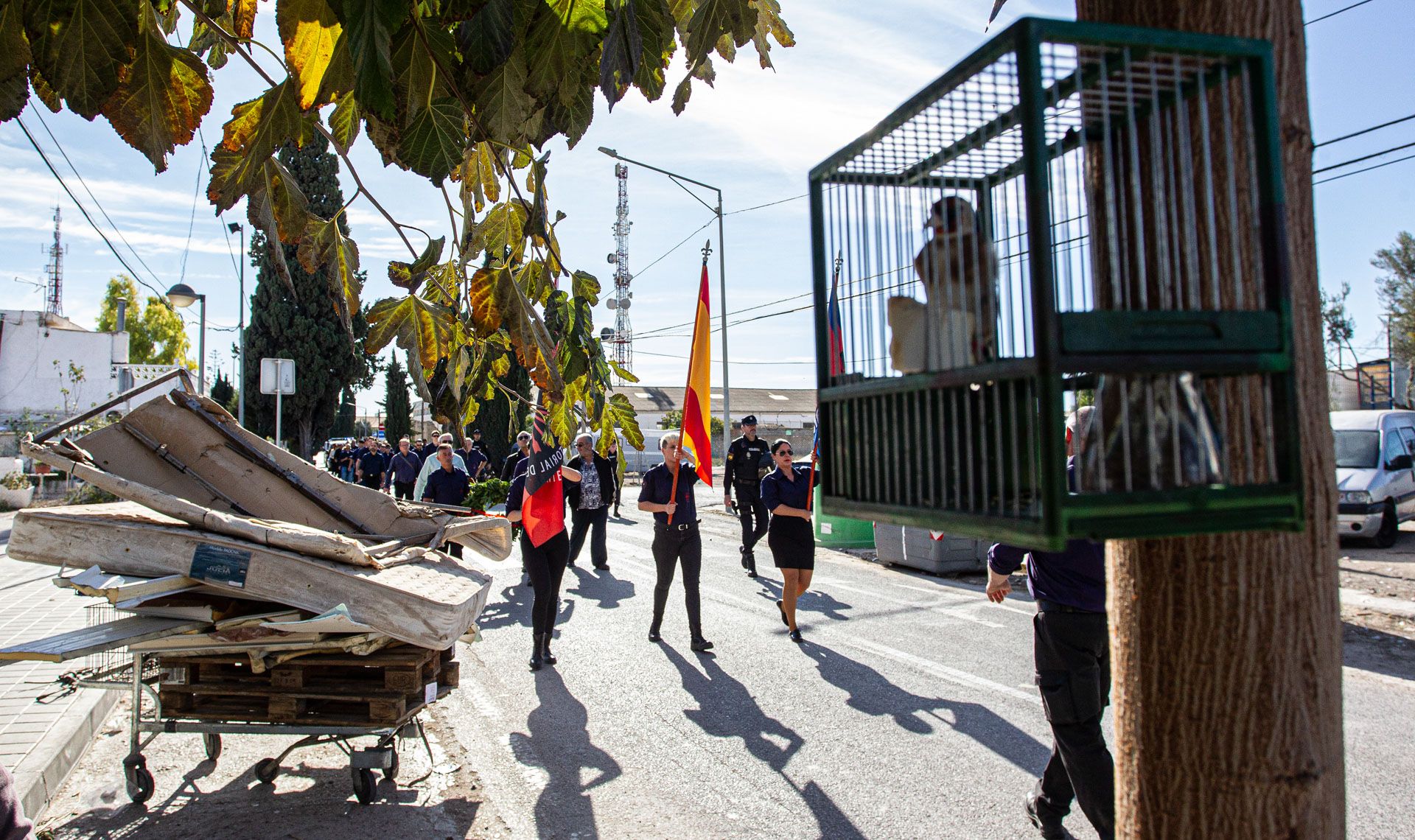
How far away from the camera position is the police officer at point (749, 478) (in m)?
12.4

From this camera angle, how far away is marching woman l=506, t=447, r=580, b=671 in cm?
759

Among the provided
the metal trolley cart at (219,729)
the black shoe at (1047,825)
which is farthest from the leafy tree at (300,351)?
the black shoe at (1047,825)

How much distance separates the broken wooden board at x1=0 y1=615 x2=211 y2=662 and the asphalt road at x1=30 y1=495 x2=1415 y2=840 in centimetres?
102

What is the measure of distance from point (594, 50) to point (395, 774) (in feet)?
14.0

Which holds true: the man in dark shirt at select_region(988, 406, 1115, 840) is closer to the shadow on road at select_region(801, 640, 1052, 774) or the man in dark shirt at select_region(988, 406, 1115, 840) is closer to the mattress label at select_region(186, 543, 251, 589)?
the shadow on road at select_region(801, 640, 1052, 774)

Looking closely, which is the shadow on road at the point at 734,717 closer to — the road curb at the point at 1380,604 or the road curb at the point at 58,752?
the road curb at the point at 58,752

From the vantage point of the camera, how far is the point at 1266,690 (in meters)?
1.43

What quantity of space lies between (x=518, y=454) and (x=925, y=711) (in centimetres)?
876

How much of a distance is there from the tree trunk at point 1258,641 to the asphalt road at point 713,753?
3.11 metres

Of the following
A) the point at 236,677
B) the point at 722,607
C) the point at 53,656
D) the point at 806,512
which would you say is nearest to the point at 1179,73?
the point at 53,656

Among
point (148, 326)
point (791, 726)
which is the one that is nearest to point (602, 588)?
point (791, 726)

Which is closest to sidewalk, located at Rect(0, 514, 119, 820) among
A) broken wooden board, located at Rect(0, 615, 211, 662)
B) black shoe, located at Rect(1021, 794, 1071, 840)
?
broken wooden board, located at Rect(0, 615, 211, 662)

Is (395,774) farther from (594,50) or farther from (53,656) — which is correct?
(594,50)

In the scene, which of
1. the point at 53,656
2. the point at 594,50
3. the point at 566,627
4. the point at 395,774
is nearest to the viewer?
the point at 594,50
